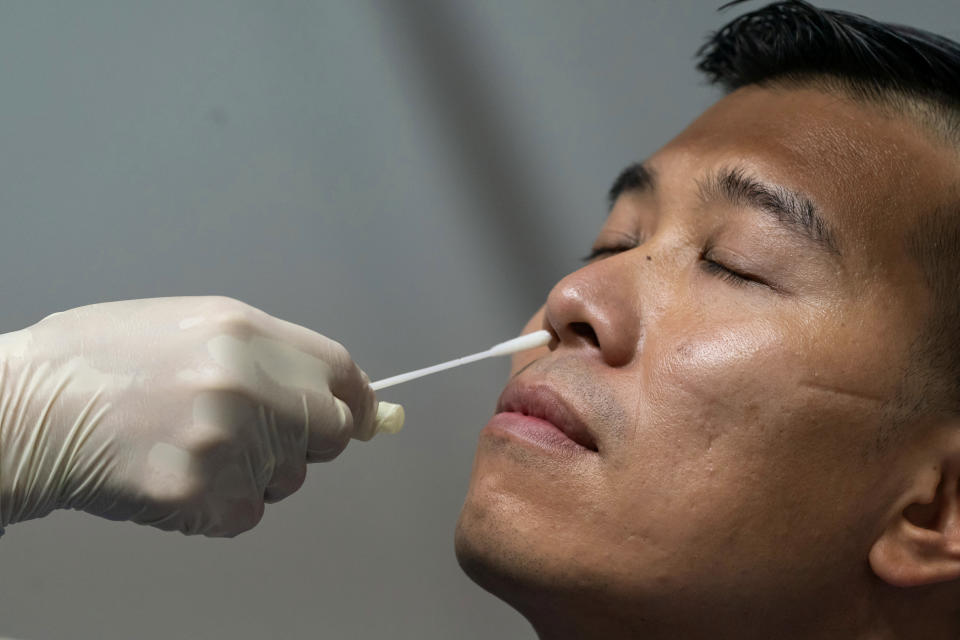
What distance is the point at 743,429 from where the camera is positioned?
100 centimetres

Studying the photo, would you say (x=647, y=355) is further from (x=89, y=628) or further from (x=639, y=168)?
(x=89, y=628)

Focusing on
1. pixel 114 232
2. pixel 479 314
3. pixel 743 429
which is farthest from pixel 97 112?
pixel 743 429

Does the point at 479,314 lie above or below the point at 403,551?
above

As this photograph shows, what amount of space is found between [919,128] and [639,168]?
15.3 inches

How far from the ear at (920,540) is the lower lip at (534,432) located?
403 mm

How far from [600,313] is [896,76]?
0.59 metres

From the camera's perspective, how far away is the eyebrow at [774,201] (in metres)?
1.07

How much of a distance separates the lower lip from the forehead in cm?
42

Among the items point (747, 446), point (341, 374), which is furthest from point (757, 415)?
point (341, 374)

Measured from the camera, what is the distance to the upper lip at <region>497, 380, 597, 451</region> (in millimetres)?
1033

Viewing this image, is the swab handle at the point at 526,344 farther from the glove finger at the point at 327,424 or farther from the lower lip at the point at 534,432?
the glove finger at the point at 327,424

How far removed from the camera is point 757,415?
999 millimetres

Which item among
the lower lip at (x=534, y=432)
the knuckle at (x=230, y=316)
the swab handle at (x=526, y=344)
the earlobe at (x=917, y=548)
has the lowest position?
the earlobe at (x=917, y=548)

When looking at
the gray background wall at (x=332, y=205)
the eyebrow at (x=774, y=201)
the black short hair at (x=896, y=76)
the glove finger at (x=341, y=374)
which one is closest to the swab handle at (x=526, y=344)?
the glove finger at (x=341, y=374)
